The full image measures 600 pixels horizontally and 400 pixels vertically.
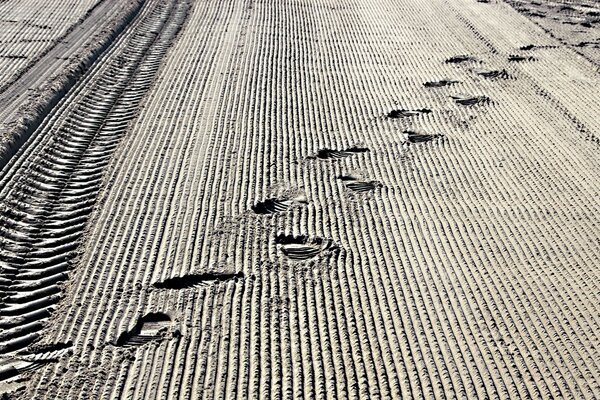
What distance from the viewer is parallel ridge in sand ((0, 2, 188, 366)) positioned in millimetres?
6703

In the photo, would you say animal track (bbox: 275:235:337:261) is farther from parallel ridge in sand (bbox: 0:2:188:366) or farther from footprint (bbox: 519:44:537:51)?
footprint (bbox: 519:44:537:51)

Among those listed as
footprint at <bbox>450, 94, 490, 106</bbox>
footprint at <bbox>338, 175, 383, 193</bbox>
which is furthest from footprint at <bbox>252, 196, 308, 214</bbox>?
footprint at <bbox>450, 94, 490, 106</bbox>

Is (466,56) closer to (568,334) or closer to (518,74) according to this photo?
(518,74)

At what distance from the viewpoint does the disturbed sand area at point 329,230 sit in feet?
19.7

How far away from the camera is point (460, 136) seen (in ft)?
34.8

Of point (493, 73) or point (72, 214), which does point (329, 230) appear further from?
point (493, 73)

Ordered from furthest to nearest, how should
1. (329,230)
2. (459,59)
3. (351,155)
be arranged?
(459,59) < (351,155) < (329,230)

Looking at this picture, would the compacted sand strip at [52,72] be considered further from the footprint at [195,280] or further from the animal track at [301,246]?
the animal track at [301,246]

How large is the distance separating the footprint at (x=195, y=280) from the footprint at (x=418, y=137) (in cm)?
449

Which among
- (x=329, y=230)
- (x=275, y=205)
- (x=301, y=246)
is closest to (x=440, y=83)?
(x=275, y=205)

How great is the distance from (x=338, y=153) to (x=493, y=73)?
497 centimetres

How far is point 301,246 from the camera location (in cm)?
774

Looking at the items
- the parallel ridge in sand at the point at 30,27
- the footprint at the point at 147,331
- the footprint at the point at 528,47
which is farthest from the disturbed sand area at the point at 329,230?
the parallel ridge in sand at the point at 30,27

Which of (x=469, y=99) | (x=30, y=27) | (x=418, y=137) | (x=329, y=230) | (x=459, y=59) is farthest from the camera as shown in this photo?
(x=30, y=27)
